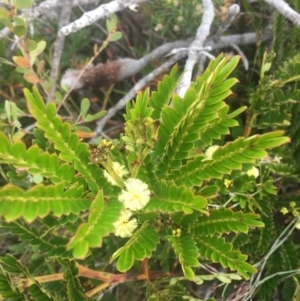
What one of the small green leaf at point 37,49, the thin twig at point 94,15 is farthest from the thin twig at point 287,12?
the small green leaf at point 37,49

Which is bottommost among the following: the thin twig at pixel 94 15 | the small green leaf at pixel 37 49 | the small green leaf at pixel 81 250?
the small green leaf at pixel 81 250

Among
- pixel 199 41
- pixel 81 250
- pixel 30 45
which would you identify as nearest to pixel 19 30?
pixel 30 45

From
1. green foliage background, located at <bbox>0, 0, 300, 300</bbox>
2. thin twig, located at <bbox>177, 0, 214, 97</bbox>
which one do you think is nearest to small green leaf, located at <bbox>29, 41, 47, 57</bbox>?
green foliage background, located at <bbox>0, 0, 300, 300</bbox>

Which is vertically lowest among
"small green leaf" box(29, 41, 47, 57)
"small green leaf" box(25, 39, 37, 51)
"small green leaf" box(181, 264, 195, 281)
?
"small green leaf" box(181, 264, 195, 281)

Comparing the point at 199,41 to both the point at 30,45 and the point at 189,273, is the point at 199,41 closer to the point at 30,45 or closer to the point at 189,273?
the point at 30,45

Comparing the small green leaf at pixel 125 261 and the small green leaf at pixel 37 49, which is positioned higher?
the small green leaf at pixel 37 49

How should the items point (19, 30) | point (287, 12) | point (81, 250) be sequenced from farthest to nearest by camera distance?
point (287, 12)
point (19, 30)
point (81, 250)

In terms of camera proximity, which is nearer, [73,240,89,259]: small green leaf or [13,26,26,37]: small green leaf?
[73,240,89,259]: small green leaf

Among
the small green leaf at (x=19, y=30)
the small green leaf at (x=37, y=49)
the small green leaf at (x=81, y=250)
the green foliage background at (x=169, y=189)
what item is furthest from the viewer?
the small green leaf at (x=37, y=49)

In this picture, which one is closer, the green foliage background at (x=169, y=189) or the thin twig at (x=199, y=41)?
the green foliage background at (x=169, y=189)

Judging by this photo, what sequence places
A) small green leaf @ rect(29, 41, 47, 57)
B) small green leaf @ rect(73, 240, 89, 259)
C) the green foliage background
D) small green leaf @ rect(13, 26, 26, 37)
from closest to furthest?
small green leaf @ rect(73, 240, 89, 259) → the green foliage background → small green leaf @ rect(13, 26, 26, 37) → small green leaf @ rect(29, 41, 47, 57)

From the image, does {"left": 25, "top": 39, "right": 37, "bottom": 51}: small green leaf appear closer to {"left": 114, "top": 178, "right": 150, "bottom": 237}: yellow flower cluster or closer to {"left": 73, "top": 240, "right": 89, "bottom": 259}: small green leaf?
{"left": 114, "top": 178, "right": 150, "bottom": 237}: yellow flower cluster

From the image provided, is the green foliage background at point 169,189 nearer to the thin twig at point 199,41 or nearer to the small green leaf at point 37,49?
the small green leaf at point 37,49
